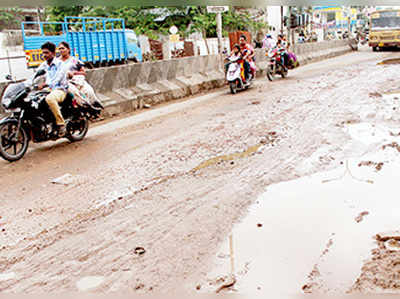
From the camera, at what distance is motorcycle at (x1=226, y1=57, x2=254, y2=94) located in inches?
498

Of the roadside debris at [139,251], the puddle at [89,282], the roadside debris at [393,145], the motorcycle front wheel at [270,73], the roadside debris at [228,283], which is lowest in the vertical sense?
the roadside debris at [393,145]

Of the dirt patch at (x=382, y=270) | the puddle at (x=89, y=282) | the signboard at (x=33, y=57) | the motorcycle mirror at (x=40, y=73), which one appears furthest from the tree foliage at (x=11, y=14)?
the signboard at (x=33, y=57)

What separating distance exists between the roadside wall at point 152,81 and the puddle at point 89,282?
5793 millimetres

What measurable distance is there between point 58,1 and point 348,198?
392cm

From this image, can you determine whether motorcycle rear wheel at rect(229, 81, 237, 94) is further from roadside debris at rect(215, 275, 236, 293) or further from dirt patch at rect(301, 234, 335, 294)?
roadside debris at rect(215, 275, 236, 293)

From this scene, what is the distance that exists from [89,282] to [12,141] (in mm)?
4000

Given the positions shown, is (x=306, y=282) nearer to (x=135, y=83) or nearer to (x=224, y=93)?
(x=135, y=83)

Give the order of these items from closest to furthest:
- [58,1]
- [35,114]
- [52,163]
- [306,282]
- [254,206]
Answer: [58,1], [306,282], [254,206], [52,163], [35,114]

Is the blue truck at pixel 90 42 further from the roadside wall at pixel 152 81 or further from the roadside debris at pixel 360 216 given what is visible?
the roadside debris at pixel 360 216

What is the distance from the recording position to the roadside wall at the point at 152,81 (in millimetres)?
10445

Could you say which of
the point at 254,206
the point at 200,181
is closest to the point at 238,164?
the point at 200,181

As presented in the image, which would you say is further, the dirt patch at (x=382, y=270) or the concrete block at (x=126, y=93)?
the concrete block at (x=126, y=93)

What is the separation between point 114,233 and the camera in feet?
12.1

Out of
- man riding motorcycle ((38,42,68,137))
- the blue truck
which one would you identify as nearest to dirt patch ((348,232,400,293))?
man riding motorcycle ((38,42,68,137))
